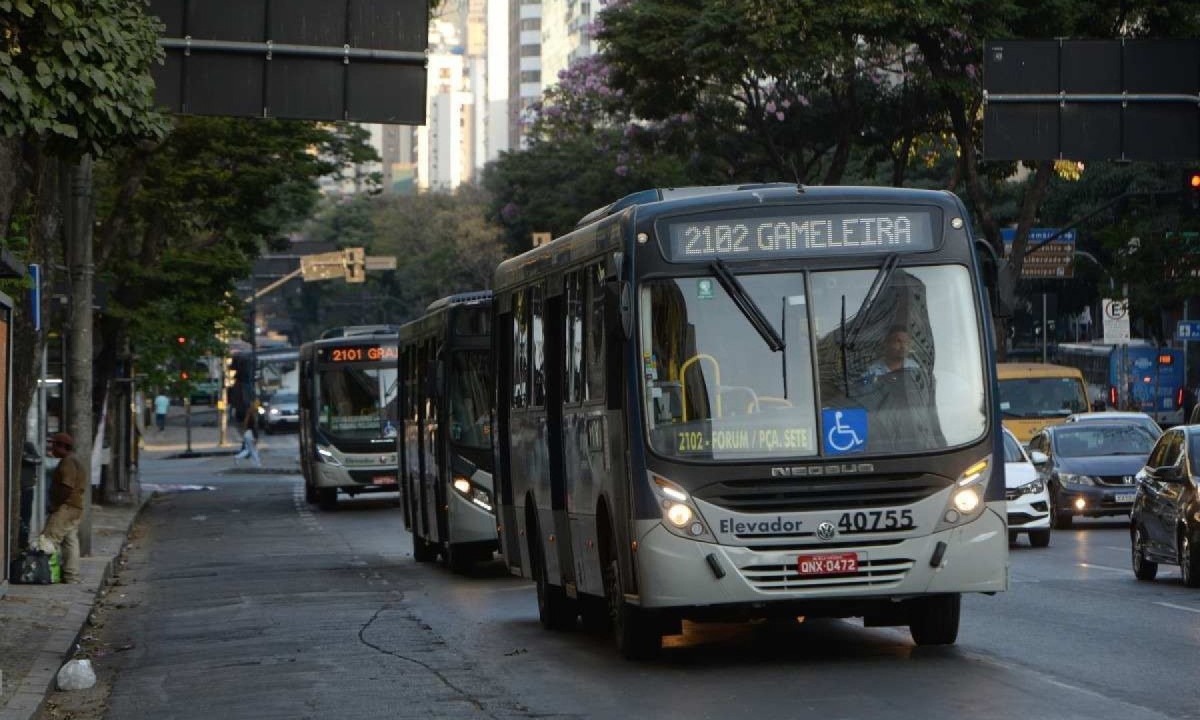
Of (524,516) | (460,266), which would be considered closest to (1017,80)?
(524,516)

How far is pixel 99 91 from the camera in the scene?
13969 mm

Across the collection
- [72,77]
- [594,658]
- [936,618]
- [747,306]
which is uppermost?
[72,77]

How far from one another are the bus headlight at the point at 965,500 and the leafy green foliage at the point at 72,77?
552 cm

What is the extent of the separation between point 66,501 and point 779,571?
13.8 meters

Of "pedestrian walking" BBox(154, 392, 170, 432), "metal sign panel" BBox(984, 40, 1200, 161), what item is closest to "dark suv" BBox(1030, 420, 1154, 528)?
"metal sign panel" BBox(984, 40, 1200, 161)

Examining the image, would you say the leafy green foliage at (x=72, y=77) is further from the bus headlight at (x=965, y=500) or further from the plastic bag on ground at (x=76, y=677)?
the bus headlight at (x=965, y=500)

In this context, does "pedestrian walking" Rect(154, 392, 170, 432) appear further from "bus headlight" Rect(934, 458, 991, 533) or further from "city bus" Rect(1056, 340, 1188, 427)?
"bus headlight" Rect(934, 458, 991, 533)

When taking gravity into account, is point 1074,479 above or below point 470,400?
below

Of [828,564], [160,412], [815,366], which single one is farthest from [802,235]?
[160,412]

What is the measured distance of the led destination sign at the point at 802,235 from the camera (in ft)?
44.7

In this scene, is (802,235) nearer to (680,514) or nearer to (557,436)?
(680,514)

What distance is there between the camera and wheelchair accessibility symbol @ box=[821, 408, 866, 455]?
43.3ft

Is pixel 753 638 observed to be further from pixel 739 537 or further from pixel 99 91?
pixel 99 91

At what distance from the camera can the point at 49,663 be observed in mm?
15547
